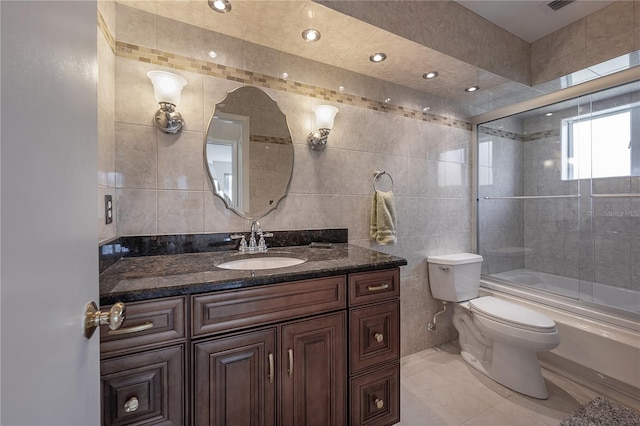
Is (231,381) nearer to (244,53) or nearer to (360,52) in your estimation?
(244,53)

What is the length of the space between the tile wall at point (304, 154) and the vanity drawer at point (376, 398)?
81cm

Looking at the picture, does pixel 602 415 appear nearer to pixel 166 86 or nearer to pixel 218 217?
pixel 218 217

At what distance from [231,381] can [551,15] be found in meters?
2.91

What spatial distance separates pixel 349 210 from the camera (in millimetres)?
1886

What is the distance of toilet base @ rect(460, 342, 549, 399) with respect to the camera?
168 centimetres

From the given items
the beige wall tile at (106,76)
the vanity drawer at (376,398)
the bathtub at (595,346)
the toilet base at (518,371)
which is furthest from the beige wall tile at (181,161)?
the bathtub at (595,346)

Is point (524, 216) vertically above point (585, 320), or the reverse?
point (524, 216)

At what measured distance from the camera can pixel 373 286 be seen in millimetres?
1255

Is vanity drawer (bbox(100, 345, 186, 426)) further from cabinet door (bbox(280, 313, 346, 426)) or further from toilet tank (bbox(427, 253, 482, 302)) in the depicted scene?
toilet tank (bbox(427, 253, 482, 302))

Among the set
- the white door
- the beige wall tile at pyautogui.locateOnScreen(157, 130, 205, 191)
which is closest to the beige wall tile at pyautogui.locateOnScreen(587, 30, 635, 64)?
the beige wall tile at pyautogui.locateOnScreen(157, 130, 205, 191)

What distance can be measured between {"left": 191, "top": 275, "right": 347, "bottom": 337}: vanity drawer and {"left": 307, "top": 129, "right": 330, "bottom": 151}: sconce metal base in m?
0.93

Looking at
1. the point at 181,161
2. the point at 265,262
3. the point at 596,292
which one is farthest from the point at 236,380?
the point at 596,292

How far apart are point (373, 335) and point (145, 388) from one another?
0.93 metres

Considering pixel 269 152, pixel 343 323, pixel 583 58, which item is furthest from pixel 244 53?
pixel 583 58
